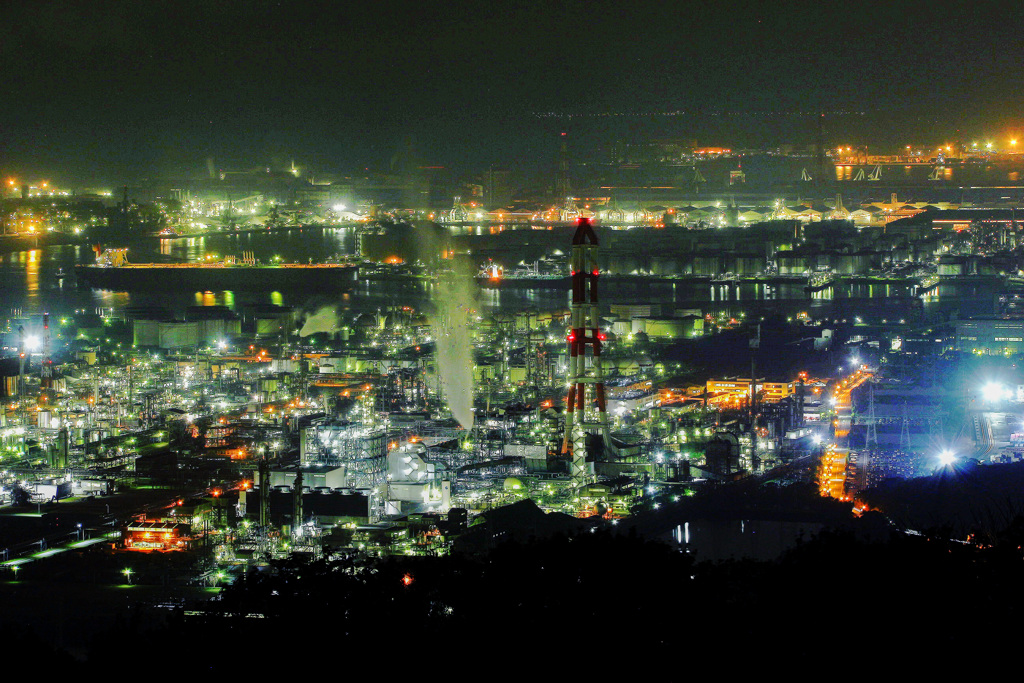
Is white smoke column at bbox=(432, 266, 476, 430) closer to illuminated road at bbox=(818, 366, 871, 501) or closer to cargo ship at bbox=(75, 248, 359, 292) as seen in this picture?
cargo ship at bbox=(75, 248, 359, 292)

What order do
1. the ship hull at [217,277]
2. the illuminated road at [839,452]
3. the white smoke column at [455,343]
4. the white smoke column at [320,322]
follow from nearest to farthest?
the illuminated road at [839,452], the white smoke column at [455,343], the white smoke column at [320,322], the ship hull at [217,277]

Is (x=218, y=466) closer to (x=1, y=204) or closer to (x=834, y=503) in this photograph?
(x=834, y=503)

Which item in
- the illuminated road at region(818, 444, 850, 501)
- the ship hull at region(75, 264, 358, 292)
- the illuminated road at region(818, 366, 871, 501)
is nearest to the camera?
the illuminated road at region(818, 444, 850, 501)

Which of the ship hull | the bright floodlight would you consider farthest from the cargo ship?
the bright floodlight

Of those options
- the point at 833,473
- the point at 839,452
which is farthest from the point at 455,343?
the point at 833,473

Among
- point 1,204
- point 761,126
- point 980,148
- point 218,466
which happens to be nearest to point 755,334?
point 218,466

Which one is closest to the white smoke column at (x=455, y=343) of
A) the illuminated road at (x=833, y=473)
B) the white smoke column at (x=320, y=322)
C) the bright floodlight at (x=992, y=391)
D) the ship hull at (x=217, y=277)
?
the white smoke column at (x=320, y=322)

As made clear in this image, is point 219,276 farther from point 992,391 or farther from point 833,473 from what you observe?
point 833,473

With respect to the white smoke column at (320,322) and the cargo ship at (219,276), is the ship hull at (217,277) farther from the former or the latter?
the white smoke column at (320,322)
